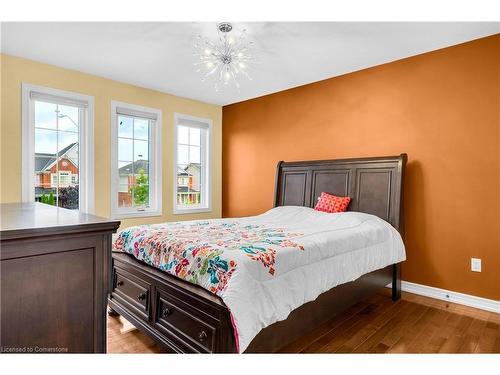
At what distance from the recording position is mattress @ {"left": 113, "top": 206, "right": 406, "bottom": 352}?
1.65 m

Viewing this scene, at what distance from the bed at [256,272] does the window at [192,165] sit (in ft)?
5.94

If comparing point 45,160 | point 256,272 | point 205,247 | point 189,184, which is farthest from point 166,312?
point 189,184

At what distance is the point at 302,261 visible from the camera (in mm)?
1977

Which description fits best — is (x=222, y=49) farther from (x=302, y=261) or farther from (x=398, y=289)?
(x=398, y=289)

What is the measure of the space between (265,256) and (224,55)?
2.08 m

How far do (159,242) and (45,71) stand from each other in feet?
8.43

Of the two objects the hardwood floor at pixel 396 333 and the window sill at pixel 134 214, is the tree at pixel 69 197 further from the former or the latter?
the hardwood floor at pixel 396 333

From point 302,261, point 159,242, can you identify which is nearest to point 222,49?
point 159,242

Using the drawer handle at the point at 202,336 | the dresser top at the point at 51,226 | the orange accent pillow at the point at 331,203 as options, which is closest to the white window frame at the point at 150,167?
the orange accent pillow at the point at 331,203

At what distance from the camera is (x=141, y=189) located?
4.26 m

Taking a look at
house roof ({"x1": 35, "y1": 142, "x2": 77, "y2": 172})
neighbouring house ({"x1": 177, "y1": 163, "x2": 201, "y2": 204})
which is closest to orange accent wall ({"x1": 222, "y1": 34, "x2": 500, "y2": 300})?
neighbouring house ({"x1": 177, "y1": 163, "x2": 201, "y2": 204})

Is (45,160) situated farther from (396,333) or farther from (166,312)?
(396,333)

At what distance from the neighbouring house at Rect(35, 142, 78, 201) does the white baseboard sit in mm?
3829

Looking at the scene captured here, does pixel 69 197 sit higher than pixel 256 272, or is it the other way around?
pixel 69 197
